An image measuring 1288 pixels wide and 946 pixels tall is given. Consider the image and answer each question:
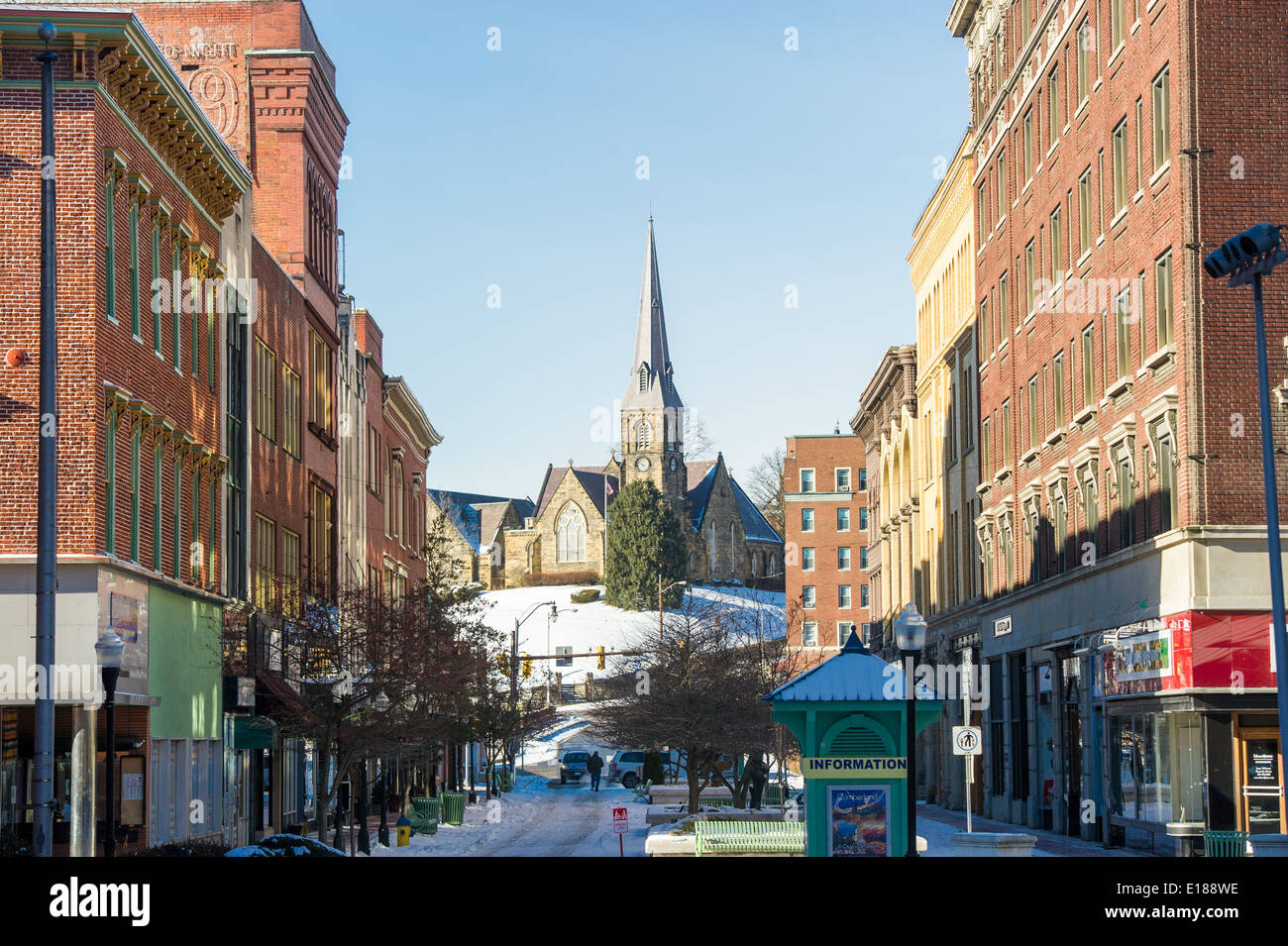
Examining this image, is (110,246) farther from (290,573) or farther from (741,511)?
(741,511)

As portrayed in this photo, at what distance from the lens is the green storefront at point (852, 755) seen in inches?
795

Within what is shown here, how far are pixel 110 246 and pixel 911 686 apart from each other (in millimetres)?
15013

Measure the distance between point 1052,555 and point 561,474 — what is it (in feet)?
476

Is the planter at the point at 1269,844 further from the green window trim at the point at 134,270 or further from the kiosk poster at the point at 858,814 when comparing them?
the green window trim at the point at 134,270

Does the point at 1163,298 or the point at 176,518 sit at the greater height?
the point at 1163,298

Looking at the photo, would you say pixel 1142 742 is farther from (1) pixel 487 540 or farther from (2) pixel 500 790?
(1) pixel 487 540

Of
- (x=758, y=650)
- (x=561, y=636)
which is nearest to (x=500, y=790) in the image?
(x=758, y=650)

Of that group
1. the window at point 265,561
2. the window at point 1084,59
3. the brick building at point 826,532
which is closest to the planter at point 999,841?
the window at point 265,561

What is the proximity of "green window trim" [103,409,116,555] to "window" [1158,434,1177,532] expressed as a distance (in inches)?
762

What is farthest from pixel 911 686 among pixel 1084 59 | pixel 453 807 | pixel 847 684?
pixel 453 807

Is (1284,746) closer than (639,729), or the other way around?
(1284,746)

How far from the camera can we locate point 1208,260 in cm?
2595

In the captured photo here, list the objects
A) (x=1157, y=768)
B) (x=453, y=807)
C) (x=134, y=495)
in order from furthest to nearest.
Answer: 1. (x=453, y=807)
2. (x=1157, y=768)
3. (x=134, y=495)

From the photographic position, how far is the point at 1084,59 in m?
40.4
